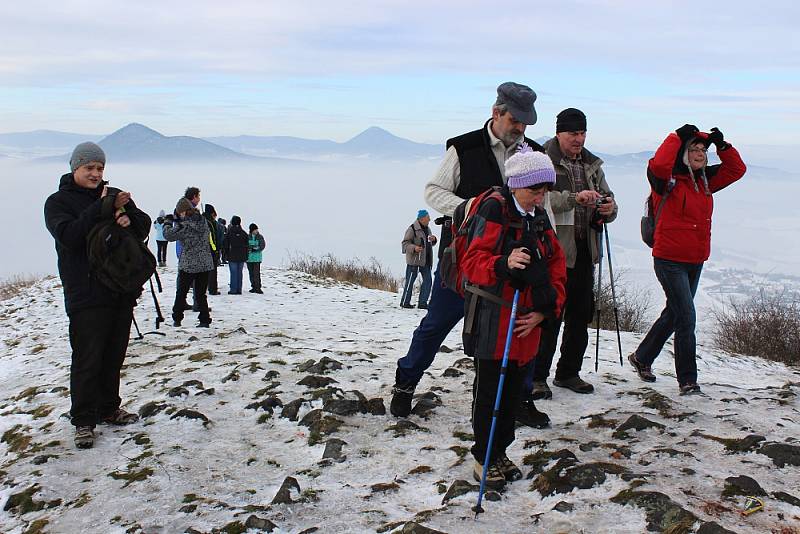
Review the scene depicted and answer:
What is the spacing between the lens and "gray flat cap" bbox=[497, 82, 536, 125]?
471 cm

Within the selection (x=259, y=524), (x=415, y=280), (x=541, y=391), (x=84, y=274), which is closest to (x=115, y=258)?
(x=84, y=274)

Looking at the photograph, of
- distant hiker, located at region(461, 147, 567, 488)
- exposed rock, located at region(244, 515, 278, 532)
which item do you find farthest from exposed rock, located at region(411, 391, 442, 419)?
exposed rock, located at region(244, 515, 278, 532)

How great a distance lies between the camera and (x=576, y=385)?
6117 millimetres

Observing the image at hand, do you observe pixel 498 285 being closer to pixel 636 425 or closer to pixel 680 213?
pixel 636 425

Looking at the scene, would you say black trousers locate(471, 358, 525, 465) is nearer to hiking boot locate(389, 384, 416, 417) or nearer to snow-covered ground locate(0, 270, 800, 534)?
snow-covered ground locate(0, 270, 800, 534)

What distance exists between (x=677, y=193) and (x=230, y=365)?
506 centimetres

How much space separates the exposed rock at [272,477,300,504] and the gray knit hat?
9.87 ft

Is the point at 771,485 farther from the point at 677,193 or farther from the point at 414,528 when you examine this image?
the point at 677,193

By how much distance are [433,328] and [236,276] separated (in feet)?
39.6

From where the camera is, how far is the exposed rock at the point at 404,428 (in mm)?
5234

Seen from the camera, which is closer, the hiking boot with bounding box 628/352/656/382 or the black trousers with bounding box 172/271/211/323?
the hiking boot with bounding box 628/352/656/382

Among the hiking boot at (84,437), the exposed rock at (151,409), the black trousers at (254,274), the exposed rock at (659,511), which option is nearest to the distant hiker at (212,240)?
the black trousers at (254,274)

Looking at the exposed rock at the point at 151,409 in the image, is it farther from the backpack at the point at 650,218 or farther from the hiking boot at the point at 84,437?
the backpack at the point at 650,218

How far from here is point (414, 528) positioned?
353 cm
